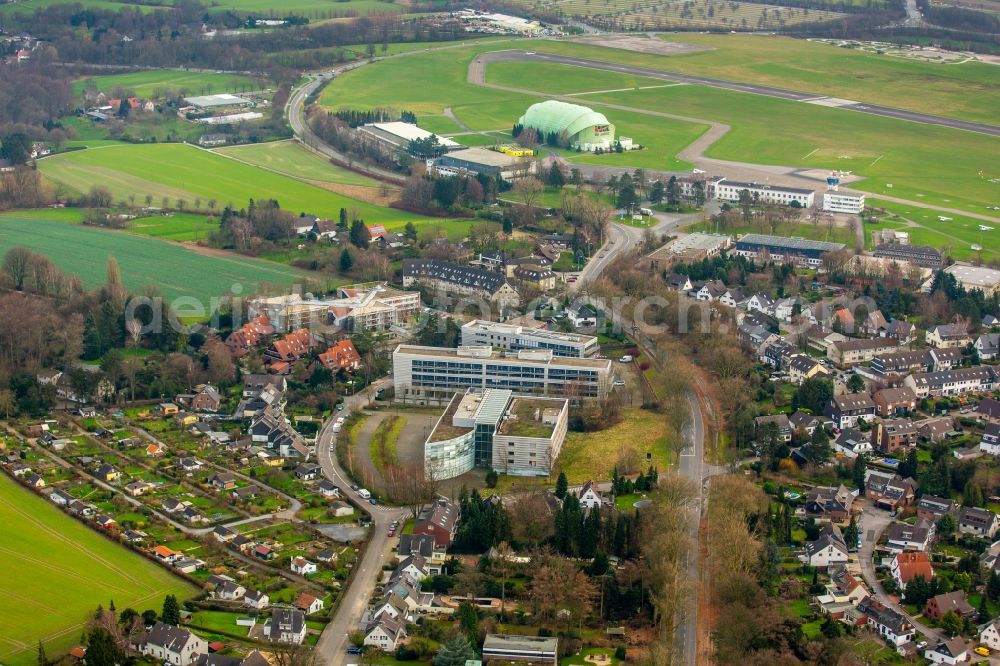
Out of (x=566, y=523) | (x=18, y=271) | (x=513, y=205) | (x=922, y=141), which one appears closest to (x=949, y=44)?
(x=922, y=141)

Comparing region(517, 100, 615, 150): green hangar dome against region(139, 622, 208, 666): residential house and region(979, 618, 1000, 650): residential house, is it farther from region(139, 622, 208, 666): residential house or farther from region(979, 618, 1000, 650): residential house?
region(139, 622, 208, 666): residential house

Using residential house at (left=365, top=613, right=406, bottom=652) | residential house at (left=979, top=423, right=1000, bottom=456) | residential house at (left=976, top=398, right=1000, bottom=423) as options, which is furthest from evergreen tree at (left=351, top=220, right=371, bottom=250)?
residential house at (left=365, top=613, right=406, bottom=652)

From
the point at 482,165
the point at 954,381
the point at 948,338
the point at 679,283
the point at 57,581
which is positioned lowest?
the point at 57,581

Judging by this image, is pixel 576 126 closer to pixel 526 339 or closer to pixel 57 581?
pixel 526 339

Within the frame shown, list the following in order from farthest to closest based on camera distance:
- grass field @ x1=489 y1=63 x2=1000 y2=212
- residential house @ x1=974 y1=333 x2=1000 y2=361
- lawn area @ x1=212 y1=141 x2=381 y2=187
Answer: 1. lawn area @ x1=212 y1=141 x2=381 y2=187
2. grass field @ x1=489 y1=63 x2=1000 y2=212
3. residential house @ x1=974 y1=333 x2=1000 y2=361

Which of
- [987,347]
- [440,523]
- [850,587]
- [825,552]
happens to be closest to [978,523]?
[825,552]

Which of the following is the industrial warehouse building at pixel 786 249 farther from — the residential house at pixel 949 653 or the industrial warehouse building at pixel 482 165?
the residential house at pixel 949 653
